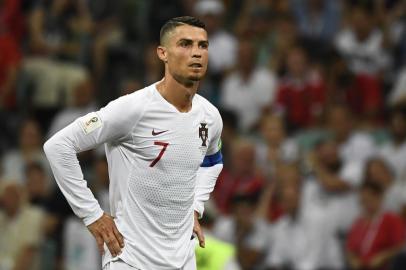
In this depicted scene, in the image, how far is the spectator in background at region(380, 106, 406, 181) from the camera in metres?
10.9

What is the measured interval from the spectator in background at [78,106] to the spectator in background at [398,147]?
3452mm

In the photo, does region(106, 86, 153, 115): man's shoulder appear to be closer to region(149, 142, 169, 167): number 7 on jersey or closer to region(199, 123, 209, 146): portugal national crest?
region(149, 142, 169, 167): number 7 on jersey

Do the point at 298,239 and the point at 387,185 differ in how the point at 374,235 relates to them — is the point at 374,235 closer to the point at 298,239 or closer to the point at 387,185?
the point at 387,185

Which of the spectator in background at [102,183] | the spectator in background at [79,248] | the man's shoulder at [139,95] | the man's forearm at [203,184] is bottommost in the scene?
the spectator in background at [79,248]

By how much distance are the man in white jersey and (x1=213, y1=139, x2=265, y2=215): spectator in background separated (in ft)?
16.7

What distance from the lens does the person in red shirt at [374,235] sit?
10180 mm

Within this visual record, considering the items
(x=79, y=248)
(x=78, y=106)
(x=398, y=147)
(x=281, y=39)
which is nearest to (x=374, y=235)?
(x=398, y=147)

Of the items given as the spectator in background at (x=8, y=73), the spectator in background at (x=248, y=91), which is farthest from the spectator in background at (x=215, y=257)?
the spectator in background at (x=8, y=73)

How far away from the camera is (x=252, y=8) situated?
14125 millimetres

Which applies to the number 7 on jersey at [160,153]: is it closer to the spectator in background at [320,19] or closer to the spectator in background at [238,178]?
the spectator in background at [238,178]

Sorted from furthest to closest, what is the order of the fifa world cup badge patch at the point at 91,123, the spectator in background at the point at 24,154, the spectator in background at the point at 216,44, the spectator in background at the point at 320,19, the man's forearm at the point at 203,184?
the spectator in background at the point at 216,44
the spectator in background at the point at 320,19
the spectator in background at the point at 24,154
the man's forearm at the point at 203,184
the fifa world cup badge patch at the point at 91,123

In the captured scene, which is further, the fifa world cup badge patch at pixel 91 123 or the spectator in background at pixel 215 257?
the spectator in background at pixel 215 257

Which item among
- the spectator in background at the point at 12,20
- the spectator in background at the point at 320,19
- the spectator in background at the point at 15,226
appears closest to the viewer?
the spectator in background at the point at 15,226

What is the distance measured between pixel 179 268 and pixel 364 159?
216 inches
